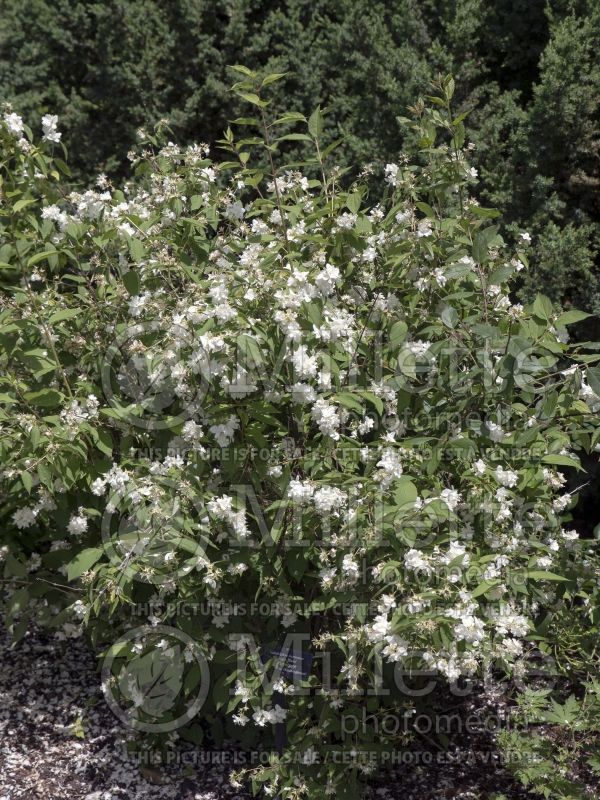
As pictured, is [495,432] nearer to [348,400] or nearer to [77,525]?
[348,400]

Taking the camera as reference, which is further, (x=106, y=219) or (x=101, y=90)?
(x=101, y=90)

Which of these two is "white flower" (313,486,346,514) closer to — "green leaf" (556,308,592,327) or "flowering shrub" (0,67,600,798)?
"flowering shrub" (0,67,600,798)

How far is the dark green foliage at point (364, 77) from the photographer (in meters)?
4.11

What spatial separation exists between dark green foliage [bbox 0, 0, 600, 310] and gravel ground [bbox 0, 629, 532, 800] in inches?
77.8

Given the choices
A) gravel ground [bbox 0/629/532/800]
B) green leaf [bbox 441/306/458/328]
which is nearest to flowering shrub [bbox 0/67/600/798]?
green leaf [bbox 441/306/458/328]

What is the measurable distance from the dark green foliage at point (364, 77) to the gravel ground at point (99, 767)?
1.98 meters

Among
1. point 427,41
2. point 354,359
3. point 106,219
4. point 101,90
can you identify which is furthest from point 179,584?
point 101,90

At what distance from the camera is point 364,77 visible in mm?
4906

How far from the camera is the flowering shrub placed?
243cm

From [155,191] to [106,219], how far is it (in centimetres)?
24

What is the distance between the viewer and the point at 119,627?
3146mm

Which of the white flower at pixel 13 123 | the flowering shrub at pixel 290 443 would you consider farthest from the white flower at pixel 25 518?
the white flower at pixel 13 123

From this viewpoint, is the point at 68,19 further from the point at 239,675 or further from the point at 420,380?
the point at 239,675

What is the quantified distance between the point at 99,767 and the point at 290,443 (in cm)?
135
